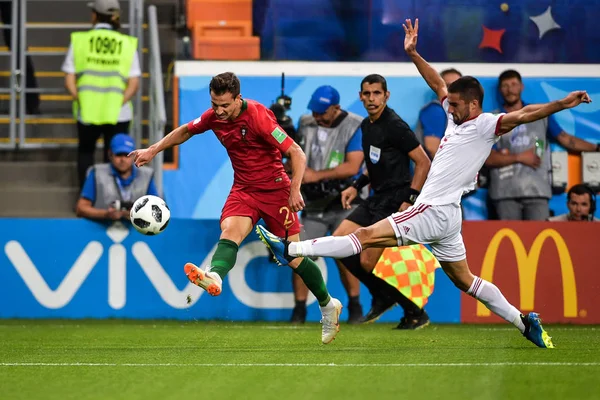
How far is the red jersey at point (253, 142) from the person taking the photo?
8141mm

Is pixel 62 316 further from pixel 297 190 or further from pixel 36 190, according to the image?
pixel 297 190

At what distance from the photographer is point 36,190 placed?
12.5m

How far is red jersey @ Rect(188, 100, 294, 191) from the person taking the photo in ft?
26.7

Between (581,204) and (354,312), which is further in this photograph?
(581,204)

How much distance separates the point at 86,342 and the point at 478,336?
2.95 meters

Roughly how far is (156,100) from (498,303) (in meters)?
5.63

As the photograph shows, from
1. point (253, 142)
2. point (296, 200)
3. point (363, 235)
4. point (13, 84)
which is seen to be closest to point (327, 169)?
point (253, 142)

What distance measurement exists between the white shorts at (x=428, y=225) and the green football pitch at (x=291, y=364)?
2.33 feet

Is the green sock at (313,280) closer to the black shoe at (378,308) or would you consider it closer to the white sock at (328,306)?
the white sock at (328,306)

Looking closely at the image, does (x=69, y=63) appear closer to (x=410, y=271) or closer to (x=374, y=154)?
(x=374, y=154)

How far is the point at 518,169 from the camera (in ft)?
39.4

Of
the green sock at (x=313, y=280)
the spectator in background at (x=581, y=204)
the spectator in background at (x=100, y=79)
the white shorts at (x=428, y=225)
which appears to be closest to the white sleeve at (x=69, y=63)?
the spectator in background at (x=100, y=79)

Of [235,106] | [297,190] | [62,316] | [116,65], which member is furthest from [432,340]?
[116,65]

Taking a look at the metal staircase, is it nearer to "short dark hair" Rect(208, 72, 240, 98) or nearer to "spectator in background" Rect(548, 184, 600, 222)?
"short dark hair" Rect(208, 72, 240, 98)
